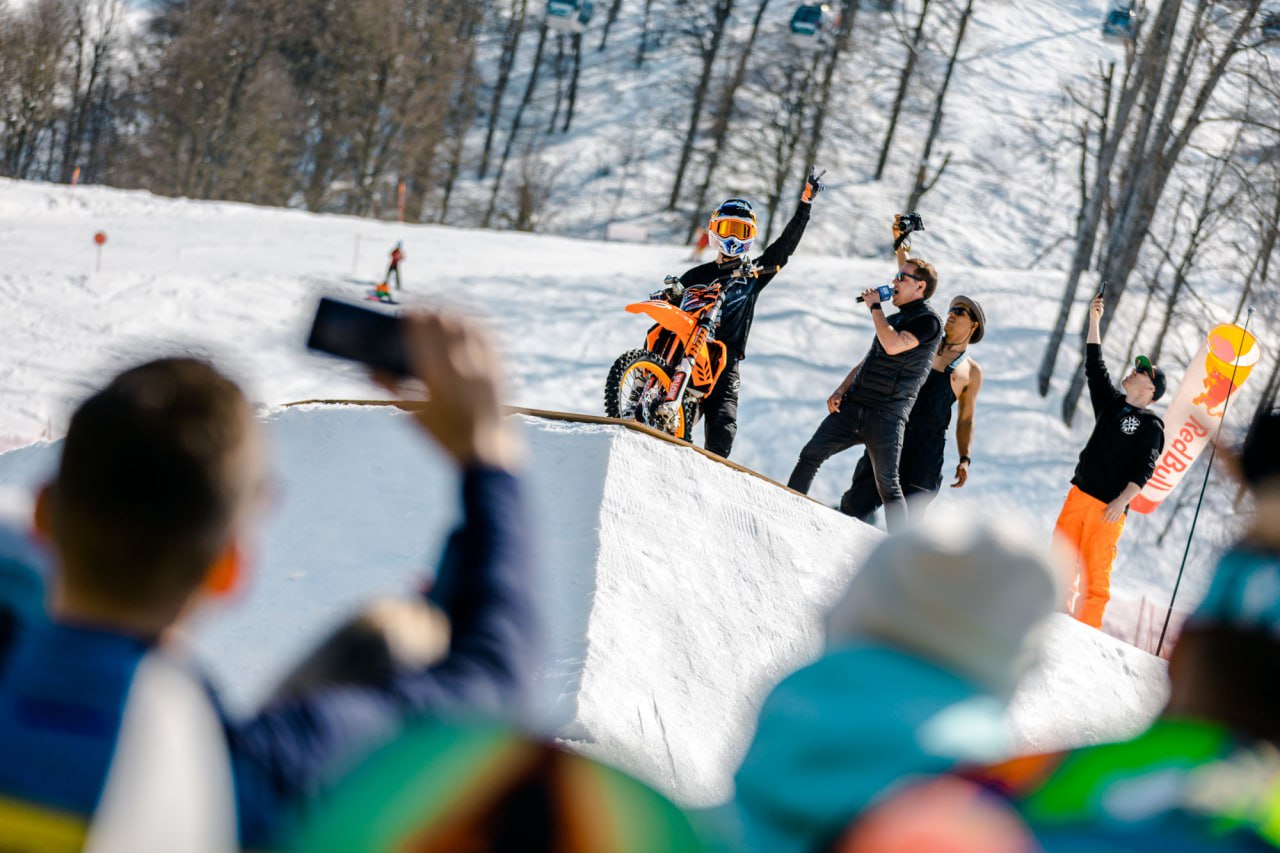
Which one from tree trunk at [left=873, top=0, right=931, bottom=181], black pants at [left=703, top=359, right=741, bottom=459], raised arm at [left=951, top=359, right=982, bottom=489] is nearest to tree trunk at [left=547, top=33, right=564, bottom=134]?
tree trunk at [left=873, top=0, right=931, bottom=181]

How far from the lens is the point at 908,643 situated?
1361mm

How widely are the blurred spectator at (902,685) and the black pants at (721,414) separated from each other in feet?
19.2

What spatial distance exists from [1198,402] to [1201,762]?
7.86m

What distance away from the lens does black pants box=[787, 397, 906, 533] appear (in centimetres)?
665

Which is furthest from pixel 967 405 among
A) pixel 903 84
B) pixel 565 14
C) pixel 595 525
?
pixel 565 14

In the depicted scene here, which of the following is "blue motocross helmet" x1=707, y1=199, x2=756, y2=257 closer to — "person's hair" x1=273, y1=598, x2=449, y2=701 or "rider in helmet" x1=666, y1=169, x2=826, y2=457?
"rider in helmet" x1=666, y1=169, x2=826, y2=457

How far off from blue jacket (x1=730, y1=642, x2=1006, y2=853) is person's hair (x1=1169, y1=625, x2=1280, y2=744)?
308 millimetres

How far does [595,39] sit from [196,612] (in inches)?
2015

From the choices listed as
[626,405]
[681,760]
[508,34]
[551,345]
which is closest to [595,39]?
[508,34]

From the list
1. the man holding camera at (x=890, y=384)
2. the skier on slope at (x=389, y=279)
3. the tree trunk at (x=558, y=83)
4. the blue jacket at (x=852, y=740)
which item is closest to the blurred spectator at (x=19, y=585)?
the blue jacket at (x=852, y=740)

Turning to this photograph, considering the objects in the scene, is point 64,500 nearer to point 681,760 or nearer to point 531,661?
point 531,661

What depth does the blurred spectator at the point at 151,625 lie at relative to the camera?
42.9 inches

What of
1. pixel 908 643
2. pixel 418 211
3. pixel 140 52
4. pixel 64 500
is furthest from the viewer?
pixel 140 52

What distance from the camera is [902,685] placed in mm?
1324
